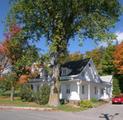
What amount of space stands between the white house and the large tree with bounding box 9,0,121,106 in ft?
35.8

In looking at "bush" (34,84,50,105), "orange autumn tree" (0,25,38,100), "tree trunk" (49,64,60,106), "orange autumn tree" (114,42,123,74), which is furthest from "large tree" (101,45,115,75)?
"tree trunk" (49,64,60,106)

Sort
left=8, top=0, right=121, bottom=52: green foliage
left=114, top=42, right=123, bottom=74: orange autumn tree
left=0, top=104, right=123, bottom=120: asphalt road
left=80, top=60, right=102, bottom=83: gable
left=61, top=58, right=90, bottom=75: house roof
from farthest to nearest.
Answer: left=114, top=42, right=123, bottom=74: orange autumn tree
left=61, top=58, right=90, bottom=75: house roof
left=80, top=60, right=102, bottom=83: gable
left=8, top=0, right=121, bottom=52: green foliage
left=0, top=104, right=123, bottom=120: asphalt road

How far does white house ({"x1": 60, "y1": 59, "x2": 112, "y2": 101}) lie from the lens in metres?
49.5

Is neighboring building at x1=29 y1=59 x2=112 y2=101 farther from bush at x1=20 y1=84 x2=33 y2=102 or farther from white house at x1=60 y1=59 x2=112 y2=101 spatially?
bush at x1=20 y1=84 x2=33 y2=102

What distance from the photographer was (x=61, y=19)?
3675 cm

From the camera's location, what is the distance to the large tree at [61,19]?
36.1 meters

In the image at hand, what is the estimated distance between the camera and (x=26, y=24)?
3844cm

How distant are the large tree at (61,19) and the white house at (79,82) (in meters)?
10.9

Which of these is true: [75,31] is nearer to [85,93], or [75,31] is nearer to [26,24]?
[26,24]

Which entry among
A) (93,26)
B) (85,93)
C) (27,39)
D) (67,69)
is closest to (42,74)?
(67,69)

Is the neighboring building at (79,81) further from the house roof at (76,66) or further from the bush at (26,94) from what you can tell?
the bush at (26,94)

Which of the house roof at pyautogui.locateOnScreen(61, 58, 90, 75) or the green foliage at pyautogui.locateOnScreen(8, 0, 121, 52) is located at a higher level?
the green foliage at pyautogui.locateOnScreen(8, 0, 121, 52)

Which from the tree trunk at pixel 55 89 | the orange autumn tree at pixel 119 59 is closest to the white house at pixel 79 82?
the tree trunk at pixel 55 89

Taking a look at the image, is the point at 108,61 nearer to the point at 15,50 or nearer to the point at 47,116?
the point at 15,50
